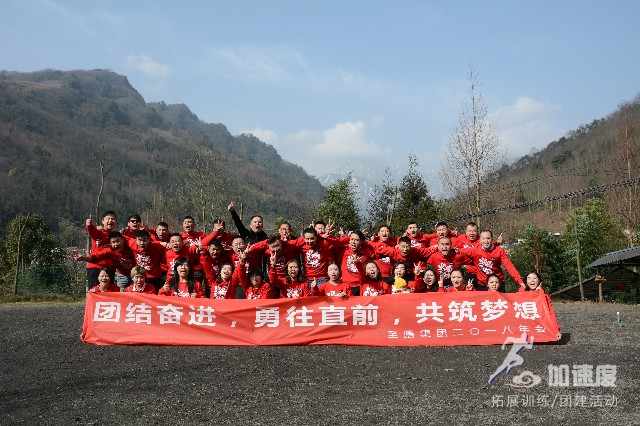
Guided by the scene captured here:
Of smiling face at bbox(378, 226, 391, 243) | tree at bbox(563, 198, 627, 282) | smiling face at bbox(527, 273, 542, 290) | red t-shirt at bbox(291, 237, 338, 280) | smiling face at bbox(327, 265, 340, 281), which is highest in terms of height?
tree at bbox(563, 198, 627, 282)

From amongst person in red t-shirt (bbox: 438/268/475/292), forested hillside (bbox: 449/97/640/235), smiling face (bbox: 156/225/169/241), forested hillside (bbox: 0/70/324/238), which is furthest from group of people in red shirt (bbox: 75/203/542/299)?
forested hillside (bbox: 0/70/324/238)

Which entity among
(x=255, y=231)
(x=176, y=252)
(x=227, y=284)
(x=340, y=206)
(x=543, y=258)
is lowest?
(x=227, y=284)

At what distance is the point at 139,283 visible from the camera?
896 cm

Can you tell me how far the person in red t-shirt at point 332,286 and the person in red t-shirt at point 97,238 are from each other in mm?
3739

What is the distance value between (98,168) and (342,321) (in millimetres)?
117876

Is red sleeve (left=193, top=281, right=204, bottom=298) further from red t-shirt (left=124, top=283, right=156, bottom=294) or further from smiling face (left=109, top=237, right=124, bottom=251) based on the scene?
smiling face (left=109, top=237, right=124, bottom=251)

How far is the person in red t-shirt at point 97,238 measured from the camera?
951 centimetres

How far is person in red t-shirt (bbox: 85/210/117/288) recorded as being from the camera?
31.2ft

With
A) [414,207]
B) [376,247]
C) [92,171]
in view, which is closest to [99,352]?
[376,247]

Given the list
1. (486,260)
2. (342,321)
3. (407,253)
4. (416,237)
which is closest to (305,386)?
(342,321)

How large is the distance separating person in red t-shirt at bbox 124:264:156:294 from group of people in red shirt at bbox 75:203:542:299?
0.6 inches

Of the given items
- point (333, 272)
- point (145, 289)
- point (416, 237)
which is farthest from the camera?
point (416, 237)

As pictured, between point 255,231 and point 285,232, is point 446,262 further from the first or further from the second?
point 255,231

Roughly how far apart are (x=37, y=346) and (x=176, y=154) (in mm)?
142627
